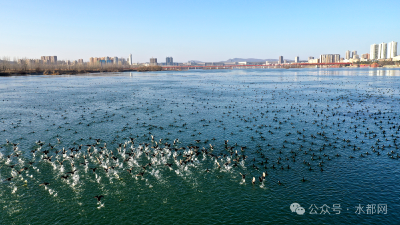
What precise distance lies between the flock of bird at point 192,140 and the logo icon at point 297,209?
3178 mm

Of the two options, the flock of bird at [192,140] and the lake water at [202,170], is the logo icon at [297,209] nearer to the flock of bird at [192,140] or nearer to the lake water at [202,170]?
the lake water at [202,170]

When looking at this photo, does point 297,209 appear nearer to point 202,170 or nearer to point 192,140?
point 202,170

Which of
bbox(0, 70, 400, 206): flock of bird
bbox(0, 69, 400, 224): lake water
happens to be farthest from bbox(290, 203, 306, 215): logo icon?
bbox(0, 70, 400, 206): flock of bird

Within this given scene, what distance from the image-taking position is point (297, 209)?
66.6 ft

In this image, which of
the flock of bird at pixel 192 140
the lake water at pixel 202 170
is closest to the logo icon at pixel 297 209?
the lake water at pixel 202 170

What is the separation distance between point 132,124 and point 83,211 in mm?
25989

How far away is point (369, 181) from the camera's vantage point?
2430cm

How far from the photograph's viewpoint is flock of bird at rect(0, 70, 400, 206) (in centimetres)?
2738

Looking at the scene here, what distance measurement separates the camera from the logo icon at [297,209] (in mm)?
20016

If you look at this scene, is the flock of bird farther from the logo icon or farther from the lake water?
the logo icon

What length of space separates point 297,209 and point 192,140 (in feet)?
61.8

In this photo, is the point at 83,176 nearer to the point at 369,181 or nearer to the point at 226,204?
the point at 226,204

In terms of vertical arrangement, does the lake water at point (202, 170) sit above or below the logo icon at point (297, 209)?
above

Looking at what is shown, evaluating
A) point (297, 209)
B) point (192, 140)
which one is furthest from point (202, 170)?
point (297, 209)
